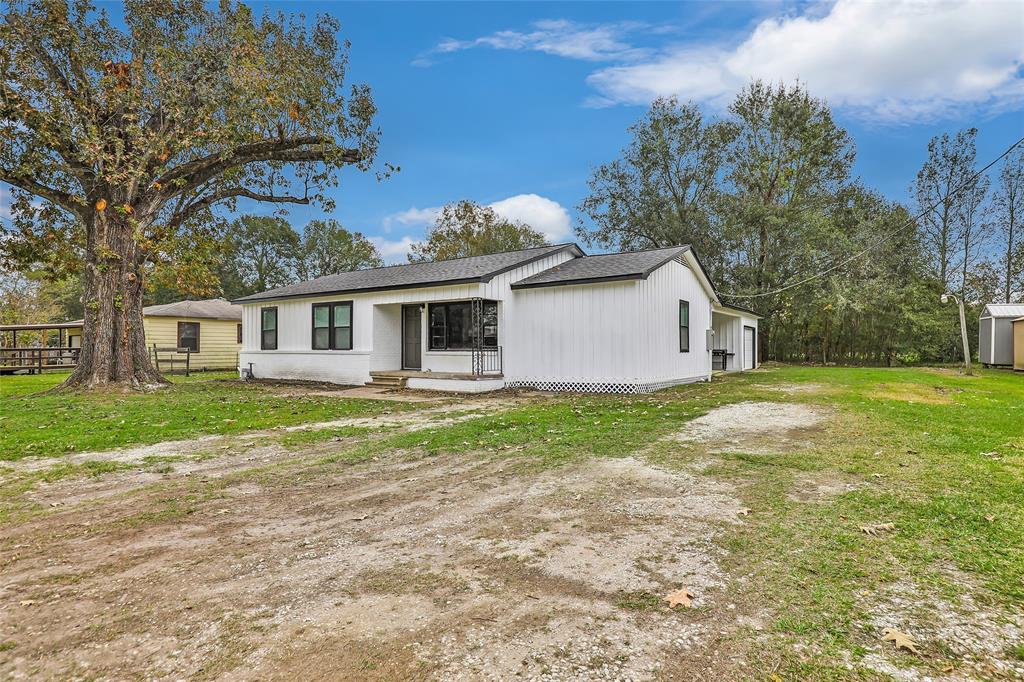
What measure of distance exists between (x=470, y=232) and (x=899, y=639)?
115 feet

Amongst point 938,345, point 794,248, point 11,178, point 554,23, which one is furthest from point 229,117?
point 938,345

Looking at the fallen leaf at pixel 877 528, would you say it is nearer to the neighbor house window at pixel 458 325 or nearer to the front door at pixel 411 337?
the neighbor house window at pixel 458 325

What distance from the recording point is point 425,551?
132 inches

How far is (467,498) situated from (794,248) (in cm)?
2572

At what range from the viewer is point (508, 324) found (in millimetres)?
14867

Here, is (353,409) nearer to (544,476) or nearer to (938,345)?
(544,476)

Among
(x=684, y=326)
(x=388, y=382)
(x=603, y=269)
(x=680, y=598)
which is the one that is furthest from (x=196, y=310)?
(x=680, y=598)

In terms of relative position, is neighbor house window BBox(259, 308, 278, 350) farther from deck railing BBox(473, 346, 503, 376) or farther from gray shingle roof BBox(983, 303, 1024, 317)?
gray shingle roof BBox(983, 303, 1024, 317)

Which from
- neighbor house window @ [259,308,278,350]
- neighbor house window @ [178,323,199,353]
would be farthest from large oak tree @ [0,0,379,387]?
neighbor house window @ [178,323,199,353]

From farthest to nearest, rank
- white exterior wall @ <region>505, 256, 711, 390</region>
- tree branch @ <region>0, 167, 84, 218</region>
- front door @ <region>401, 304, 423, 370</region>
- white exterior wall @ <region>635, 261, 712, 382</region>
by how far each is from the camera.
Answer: front door @ <region>401, 304, 423, 370</region> → white exterior wall @ <region>635, 261, 712, 382</region> → white exterior wall @ <region>505, 256, 711, 390</region> → tree branch @ <region>0, 167, 84, 218</region>

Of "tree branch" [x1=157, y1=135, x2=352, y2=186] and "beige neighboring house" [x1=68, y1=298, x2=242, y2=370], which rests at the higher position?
"tree branch" [x1=157, y1=135, x2=352, y2=186]

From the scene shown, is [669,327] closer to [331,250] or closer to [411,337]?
[411,337]

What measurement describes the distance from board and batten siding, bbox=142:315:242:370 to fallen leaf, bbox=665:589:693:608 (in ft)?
84.4

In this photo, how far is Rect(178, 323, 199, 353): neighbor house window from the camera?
24719mm
